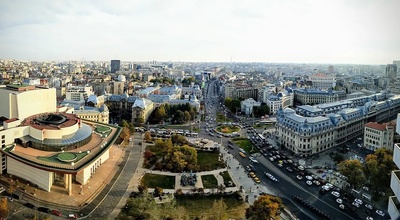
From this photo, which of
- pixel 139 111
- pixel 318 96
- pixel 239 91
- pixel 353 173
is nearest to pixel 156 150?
pixel 139 111

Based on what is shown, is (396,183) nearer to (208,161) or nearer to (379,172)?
(379,172)

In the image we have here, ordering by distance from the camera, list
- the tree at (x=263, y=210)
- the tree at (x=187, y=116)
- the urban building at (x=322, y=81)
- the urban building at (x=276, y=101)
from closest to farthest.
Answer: the tree at (x=263, y=210)
the tree at (x=187, y=116)
the urban building at (x=276, y=101)
the urban building at (x=322, y=81)

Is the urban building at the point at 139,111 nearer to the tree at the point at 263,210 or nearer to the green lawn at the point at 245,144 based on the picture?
the green lawn at the point at 245,144

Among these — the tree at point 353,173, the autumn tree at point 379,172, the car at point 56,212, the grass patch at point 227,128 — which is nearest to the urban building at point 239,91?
the grass patch at point 227,128

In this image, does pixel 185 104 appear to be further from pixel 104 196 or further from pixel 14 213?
pixel 14 213

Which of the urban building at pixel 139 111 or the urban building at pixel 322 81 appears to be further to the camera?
the urban building at pixel 322 81

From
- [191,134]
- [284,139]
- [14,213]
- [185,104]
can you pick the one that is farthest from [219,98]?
[14,213]

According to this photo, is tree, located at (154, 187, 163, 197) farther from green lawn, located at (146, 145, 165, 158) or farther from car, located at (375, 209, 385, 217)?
car, located at (375, 209, 385, 217)
